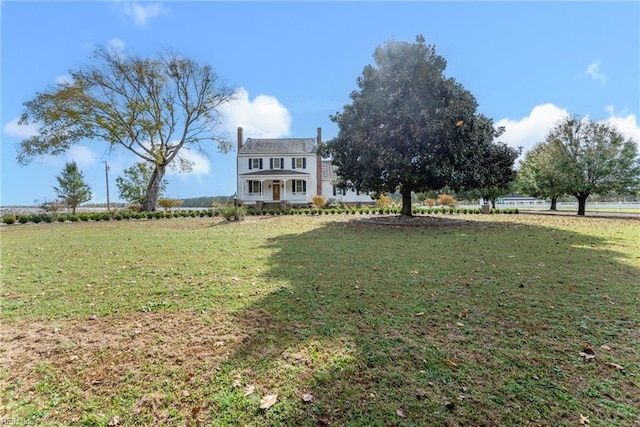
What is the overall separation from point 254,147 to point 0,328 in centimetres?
3251

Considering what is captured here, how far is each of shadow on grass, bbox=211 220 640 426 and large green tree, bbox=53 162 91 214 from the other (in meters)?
33.4

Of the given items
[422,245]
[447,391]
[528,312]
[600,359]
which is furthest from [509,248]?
[447,391]

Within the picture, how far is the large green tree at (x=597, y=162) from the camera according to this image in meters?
19.5

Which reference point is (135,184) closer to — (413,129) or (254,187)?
(254,187)

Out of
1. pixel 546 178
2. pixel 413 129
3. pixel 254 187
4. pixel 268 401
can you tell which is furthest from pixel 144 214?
pixel 546 178

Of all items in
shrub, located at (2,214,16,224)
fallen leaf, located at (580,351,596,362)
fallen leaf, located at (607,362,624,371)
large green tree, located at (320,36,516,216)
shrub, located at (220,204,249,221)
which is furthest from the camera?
shrub, located at (2,214,16,224)

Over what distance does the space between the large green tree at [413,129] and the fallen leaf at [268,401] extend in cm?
1201

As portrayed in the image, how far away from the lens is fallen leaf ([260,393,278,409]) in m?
2.43

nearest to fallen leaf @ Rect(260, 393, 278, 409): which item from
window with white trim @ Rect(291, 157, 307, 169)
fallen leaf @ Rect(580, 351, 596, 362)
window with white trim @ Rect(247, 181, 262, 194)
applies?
fallen leaf @ Rect(580, 351, 596, 362)

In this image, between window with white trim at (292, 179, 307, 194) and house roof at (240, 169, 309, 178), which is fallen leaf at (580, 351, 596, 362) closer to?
house roof at (240, 169, 309, 178)

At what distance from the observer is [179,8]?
8.44 m

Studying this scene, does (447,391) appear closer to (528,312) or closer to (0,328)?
(528,312)

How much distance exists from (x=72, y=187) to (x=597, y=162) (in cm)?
4306

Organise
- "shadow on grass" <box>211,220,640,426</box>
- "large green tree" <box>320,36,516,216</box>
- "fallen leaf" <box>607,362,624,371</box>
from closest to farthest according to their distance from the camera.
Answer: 1. "shadow on grass" <box>211,220,640,426</box>
2. "fallen leaf" <box>607,362,624,371</box>
3. "large green tree" <box>320,36,516,216</box>
